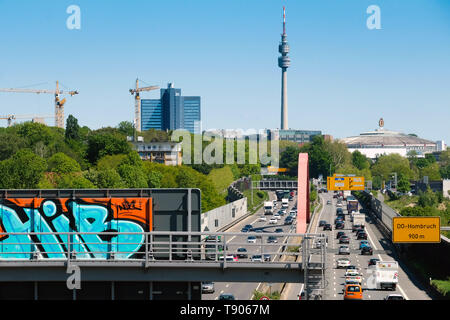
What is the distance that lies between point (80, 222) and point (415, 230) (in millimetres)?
32584

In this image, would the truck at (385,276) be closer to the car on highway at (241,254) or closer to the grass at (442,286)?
the grass at (442,286)

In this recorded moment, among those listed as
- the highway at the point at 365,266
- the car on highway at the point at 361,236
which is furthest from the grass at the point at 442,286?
the car on highway at the point at 361,236

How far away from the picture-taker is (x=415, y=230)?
48.3 metres

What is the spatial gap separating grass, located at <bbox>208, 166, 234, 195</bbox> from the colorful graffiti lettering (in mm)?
131105

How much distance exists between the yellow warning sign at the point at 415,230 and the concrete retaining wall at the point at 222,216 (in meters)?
24.6

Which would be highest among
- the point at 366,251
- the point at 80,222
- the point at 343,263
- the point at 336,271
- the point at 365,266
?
the point at 80,222

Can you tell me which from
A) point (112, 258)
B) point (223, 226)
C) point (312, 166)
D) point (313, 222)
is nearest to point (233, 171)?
point (312, 166)

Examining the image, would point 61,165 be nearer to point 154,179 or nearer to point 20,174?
point 154,179

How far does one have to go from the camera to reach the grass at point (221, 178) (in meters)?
156

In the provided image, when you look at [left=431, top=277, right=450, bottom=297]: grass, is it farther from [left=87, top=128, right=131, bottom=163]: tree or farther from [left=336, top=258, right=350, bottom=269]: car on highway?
[left=87, top=128, right=131, bottom=163]: tree

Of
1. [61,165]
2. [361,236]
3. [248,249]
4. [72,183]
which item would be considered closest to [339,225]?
[361,236]
